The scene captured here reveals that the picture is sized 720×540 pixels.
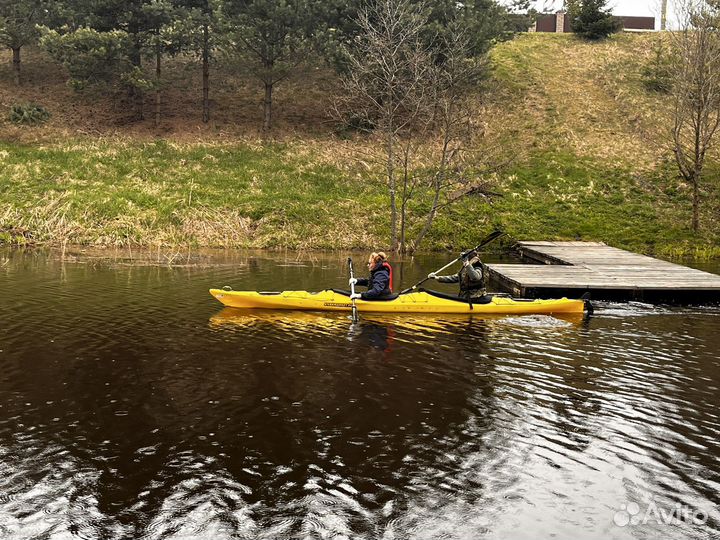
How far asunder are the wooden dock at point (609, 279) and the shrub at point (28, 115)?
2988 centimetres

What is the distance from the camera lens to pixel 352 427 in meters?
9.12

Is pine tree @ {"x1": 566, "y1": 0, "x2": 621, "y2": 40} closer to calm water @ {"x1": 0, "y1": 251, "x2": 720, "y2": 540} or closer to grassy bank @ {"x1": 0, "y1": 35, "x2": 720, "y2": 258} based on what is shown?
grassy bank @ {"x1": 0, "y1": 35, "x2": 720, "y2": 258}

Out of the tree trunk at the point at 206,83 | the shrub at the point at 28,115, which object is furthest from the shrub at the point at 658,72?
the shrub at the point at 28,115

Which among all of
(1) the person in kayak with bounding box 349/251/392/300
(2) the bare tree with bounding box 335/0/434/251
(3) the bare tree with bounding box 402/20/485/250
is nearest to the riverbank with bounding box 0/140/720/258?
(3) the bare tree with bounding box 402/20/485/250

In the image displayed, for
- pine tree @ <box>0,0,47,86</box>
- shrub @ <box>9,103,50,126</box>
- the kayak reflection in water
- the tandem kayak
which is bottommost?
the kayak reflection in water

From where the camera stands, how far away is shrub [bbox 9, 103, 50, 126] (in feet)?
130

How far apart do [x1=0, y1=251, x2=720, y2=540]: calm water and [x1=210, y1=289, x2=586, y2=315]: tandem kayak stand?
708mm

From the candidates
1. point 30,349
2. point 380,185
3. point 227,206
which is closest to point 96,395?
point 30,349

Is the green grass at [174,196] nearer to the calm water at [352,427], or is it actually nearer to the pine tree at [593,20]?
the calm water at [352,427]

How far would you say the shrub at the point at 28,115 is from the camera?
1563 inches

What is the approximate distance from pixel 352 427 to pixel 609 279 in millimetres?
13623

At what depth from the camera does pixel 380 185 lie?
35.6 m

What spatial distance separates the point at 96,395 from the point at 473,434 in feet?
18.7

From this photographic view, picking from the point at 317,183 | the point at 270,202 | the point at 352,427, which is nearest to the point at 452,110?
the point at 317,183
